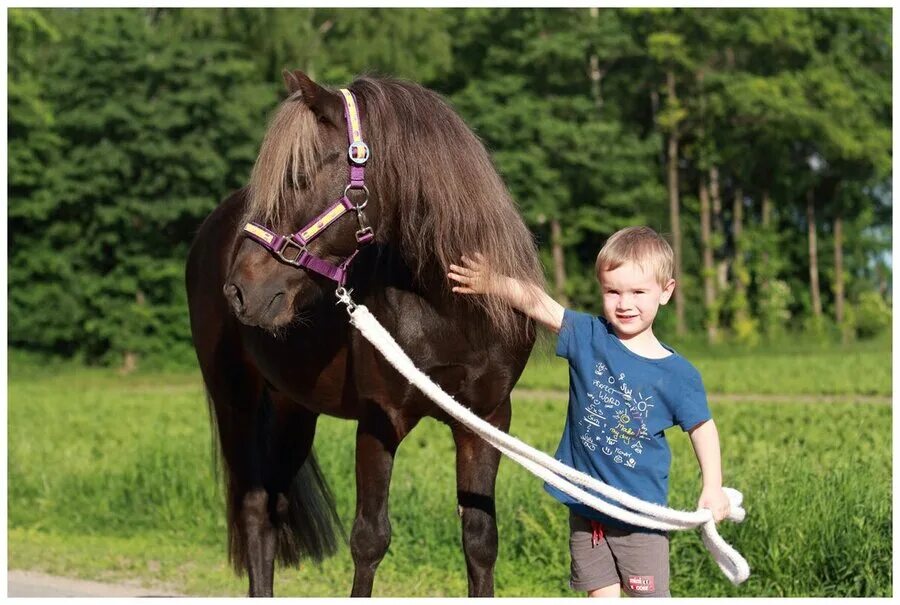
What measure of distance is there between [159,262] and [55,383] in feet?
13.5

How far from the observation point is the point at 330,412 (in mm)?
5176

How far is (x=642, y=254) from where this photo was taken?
3.90m

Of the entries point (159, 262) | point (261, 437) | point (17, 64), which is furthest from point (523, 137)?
point (261, 437)

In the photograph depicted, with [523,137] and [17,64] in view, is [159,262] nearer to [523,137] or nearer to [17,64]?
[17,64]

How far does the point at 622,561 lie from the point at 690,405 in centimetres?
56

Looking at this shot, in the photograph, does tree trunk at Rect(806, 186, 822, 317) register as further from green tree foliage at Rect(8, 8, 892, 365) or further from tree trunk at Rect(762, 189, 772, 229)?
tree trunk at Rect(762, 189, 772, 229)

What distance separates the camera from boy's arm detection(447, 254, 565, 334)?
14.1 feet

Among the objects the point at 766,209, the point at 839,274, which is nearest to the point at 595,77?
the point at 766,209

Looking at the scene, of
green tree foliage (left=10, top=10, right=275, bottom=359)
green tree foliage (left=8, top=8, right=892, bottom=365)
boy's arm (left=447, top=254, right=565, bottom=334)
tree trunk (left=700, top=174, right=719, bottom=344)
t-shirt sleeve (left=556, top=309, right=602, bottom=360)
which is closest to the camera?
t-shirt sleeve (left=556, top=309, right=602, bottom=360)

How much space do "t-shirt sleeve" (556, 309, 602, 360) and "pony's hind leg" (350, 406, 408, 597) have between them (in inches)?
30.0

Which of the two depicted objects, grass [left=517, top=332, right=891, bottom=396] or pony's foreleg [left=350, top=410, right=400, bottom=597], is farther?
grass [left=517, top=332, right=891, bottom=396]

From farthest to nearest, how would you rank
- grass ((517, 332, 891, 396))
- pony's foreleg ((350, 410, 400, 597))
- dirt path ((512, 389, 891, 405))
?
grass ((517, 332, 891, 396)), dirt path ((512, 389, 891, 405)), pony's foreleg ((350, 410, 400, 597))

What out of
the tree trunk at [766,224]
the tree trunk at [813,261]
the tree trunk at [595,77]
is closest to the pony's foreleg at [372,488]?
the tree trunk at [595,77]

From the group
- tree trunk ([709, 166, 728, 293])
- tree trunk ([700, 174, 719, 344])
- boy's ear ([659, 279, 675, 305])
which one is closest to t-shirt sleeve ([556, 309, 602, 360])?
boy's ear ([659, 279, 675, 305])
